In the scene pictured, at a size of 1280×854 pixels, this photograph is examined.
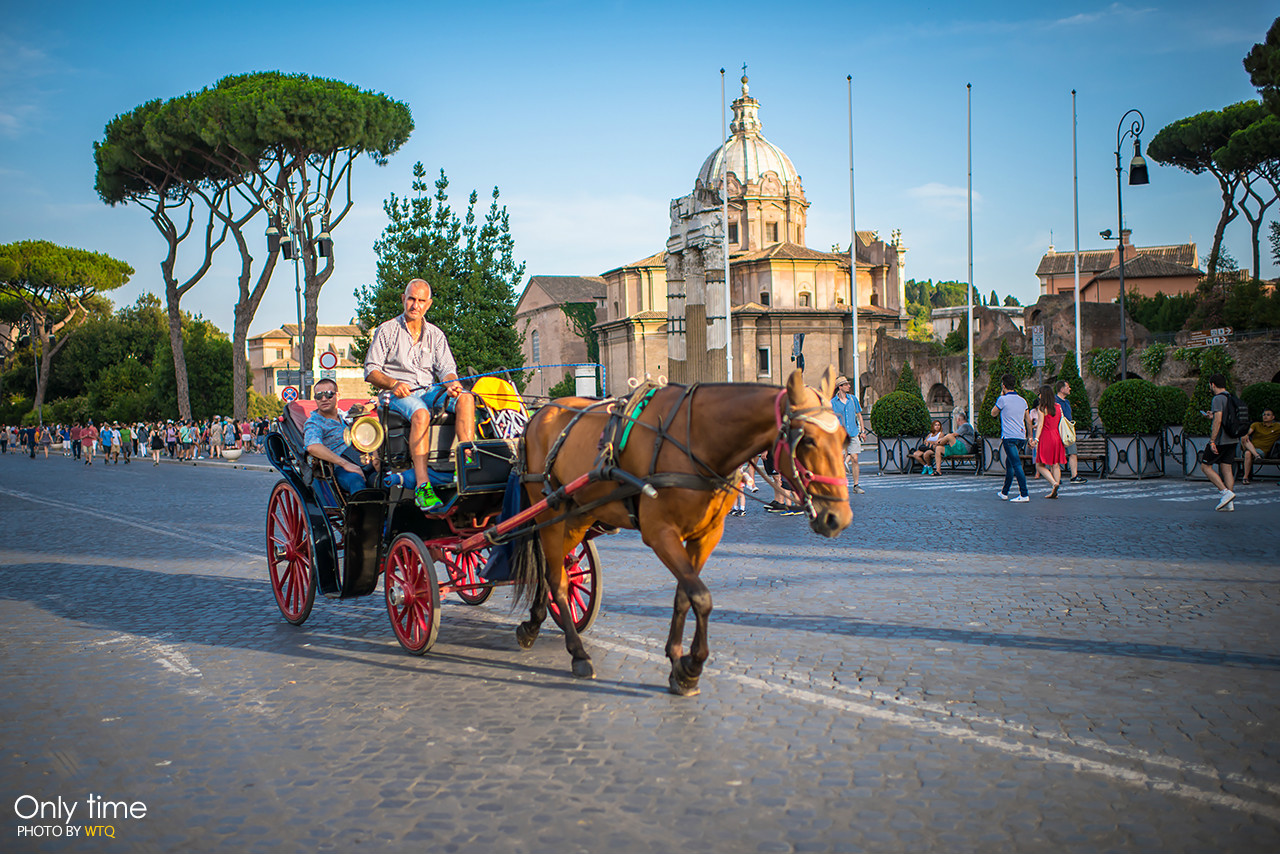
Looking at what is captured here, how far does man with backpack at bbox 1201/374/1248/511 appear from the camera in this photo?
41.1 ft

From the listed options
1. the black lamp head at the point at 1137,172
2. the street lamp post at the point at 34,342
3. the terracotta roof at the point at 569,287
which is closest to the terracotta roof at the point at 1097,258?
the terracotta roof at the point at 569,287

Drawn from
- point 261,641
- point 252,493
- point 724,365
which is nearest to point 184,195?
point 724,365

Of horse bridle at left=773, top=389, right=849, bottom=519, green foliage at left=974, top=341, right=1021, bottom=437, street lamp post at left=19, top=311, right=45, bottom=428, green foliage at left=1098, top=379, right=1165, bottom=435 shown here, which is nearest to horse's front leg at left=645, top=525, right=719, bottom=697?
horse bridle at left=773, top=389, right=849, bottom=519

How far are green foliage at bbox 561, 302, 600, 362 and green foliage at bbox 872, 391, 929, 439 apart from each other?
179ft

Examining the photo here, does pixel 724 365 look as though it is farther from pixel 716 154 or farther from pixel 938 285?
pixel 938 285

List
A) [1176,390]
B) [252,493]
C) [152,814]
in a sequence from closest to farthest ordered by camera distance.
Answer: [152,814] < [1176,390] < [252,493]

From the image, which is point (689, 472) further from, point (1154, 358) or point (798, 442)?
point (1154, 358)

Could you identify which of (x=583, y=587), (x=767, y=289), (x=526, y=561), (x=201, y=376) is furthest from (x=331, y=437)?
(x=767, y=289)

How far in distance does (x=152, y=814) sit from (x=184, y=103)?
3971 centimetres

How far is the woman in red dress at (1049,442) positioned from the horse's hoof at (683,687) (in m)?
11.0

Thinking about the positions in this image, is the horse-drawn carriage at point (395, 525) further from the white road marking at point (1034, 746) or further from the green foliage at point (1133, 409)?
the green foliage at point (1133, 409)

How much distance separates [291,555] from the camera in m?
7.29

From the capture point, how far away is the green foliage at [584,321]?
77.0 m

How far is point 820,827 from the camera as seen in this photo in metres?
3.49
